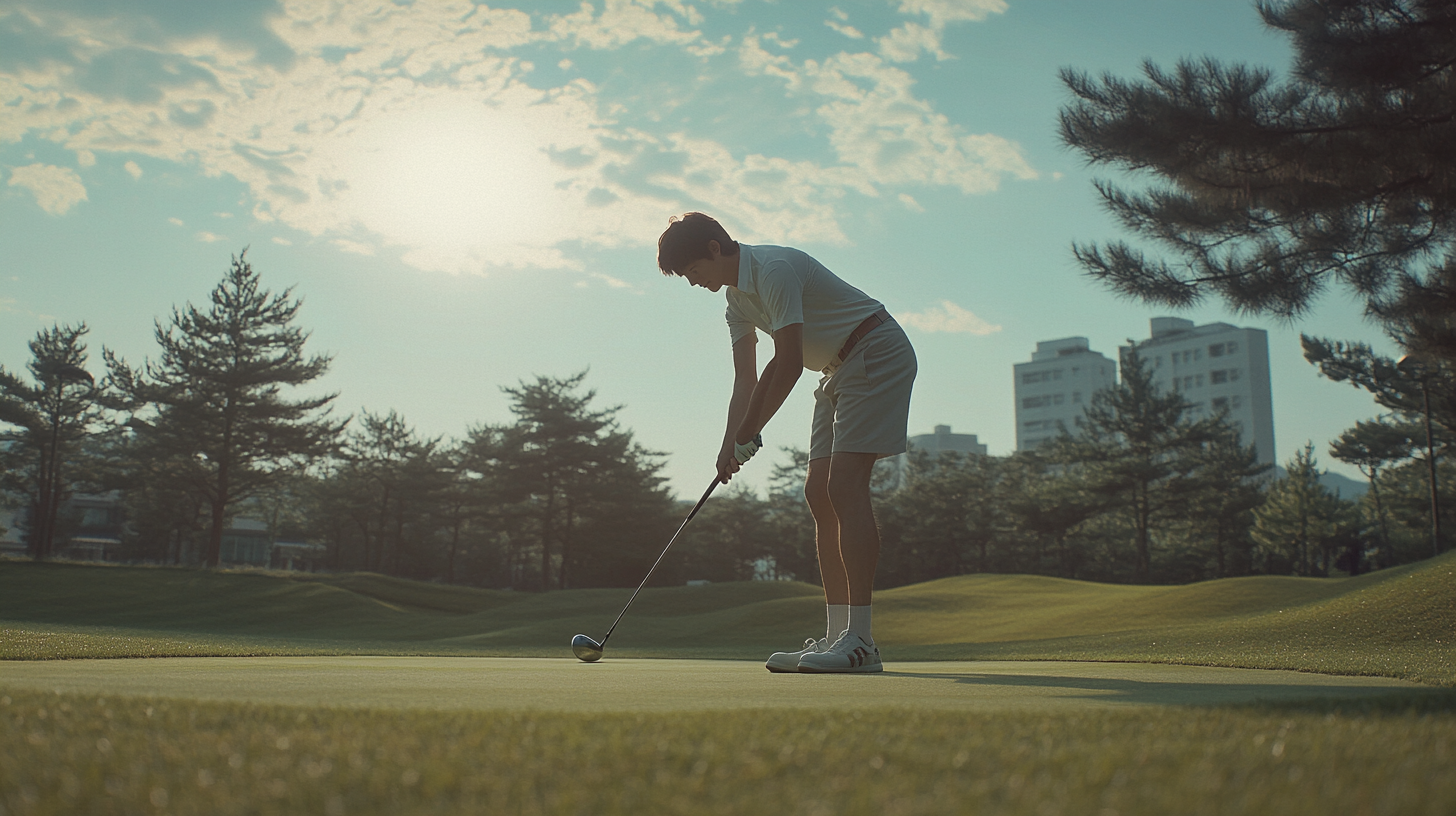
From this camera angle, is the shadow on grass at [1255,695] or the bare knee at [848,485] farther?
the bare knee at [848,485]

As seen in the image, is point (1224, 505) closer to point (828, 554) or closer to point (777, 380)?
point (828, 554)

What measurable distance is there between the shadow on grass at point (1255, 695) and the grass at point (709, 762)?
17cm

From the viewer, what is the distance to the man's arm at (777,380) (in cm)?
393

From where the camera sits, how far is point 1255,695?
2469mm

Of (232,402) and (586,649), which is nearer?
(586,649)

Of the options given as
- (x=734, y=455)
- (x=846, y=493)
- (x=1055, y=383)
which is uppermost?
(x=1055, y=383)

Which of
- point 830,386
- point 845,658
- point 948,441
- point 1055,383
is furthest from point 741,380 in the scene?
point 948,441

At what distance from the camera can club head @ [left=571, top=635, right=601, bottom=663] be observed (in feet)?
16.1

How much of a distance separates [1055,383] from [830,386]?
9900cm

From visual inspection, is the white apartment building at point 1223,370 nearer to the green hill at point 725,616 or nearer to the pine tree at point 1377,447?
the pine tree at point 1377,447

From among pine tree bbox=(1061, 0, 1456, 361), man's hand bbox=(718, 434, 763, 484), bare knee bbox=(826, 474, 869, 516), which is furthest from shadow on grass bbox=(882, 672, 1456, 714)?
pine tree bbox=(1061, 0, 1456, 361)

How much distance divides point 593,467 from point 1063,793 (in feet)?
118

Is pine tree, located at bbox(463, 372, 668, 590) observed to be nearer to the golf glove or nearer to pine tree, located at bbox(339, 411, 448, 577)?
pine tree, located at bbox(339, 411, 448, 577)

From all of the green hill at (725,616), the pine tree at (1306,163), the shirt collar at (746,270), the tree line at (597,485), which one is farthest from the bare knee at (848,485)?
the tree line at (597,485)
